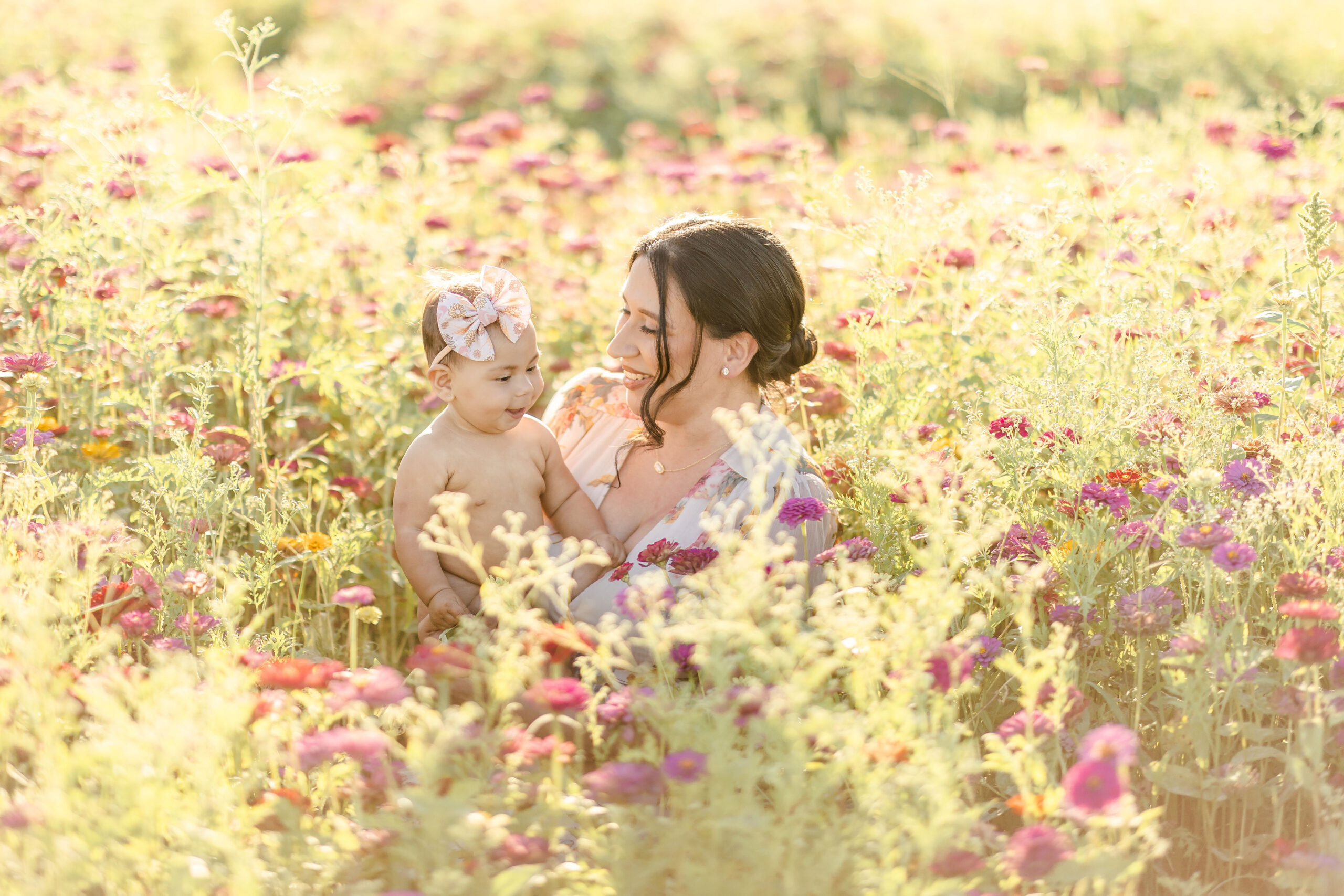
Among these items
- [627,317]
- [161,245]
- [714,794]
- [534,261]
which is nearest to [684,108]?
[534,261]

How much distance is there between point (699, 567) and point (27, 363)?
178 centimetres

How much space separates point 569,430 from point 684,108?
23.8 feet

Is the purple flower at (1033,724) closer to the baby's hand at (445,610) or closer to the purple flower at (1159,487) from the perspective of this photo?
the purple flower at (1159,487)

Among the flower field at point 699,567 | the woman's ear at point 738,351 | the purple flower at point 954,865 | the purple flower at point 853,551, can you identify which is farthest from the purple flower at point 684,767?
the woman's ear at point 738,351

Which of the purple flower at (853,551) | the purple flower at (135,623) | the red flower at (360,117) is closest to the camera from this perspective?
the purple flower at (135,623)

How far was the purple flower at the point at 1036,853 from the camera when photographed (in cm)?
162

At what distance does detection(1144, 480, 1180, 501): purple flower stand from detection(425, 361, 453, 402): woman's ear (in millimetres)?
1759

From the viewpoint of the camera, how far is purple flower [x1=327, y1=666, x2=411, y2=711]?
177 cm

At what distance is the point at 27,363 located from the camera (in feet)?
9.35

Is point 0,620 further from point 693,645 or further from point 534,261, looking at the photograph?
point 534,261

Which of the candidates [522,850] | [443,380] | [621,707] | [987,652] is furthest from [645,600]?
[443,380]

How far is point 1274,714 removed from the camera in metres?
2.38

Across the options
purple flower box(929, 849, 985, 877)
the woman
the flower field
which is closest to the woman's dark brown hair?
the woman

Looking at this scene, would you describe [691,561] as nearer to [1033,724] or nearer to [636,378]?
[1033,724]
